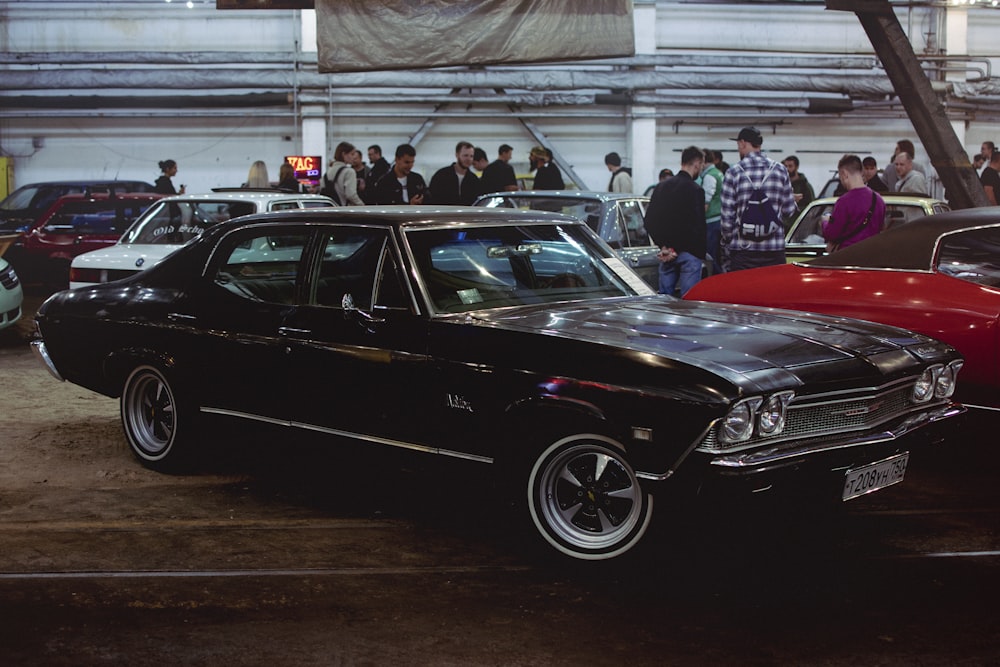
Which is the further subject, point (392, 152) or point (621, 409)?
point (392, 152)

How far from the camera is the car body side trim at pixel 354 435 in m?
5.09

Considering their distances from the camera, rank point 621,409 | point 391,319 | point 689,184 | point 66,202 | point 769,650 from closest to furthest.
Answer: point 769,650 → point 621,409 → point 391,319 → point 689,184 → point 66,202

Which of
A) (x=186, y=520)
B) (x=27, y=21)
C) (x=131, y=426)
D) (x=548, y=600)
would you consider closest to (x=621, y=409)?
(x=548, y=600)

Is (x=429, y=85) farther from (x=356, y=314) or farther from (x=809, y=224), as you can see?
(x=356, y=314)

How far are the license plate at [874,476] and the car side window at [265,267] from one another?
2.68 meters

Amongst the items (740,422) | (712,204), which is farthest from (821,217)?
(740,422)

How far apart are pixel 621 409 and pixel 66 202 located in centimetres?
1340

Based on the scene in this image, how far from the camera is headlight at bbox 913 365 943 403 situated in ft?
17.3

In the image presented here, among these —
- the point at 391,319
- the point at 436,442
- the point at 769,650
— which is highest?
the point at 391,319

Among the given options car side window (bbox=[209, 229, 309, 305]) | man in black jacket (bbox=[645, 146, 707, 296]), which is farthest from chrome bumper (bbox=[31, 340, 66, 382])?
man in black jacket (bbox=[645, 146, 707, 296])

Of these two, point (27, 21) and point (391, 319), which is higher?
point (27, 21)

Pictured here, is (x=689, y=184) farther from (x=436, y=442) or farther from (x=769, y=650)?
(x=769, y=650)

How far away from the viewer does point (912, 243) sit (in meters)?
6.84

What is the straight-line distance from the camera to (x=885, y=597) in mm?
4543
